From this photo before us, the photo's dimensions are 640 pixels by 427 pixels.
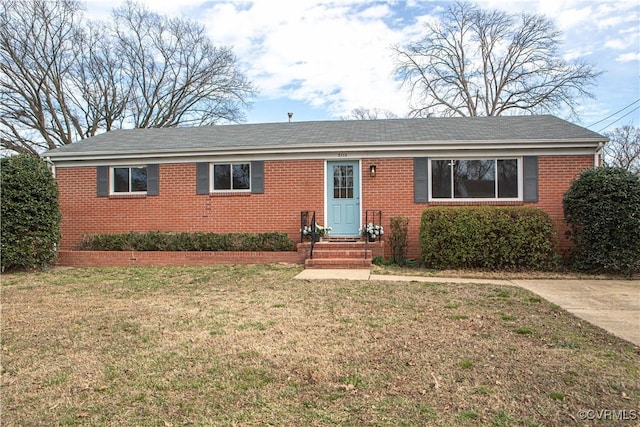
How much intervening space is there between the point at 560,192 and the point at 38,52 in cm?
2820

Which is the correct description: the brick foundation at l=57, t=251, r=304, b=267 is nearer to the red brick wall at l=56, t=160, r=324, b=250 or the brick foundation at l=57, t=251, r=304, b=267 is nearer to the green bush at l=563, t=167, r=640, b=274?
the red brick wall at l=56, t=160, r=324, b=250

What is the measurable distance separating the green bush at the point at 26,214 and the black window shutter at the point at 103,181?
1931 millimetres

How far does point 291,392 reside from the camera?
3070 mm

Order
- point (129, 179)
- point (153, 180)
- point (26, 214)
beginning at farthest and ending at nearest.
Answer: point (129, 179)
point (153, 180)
point (26, 214)

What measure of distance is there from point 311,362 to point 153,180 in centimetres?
943

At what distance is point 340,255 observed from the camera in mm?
9562

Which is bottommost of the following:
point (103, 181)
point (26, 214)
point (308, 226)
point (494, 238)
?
point (494, 238)

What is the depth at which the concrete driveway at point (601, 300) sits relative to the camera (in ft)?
15.5

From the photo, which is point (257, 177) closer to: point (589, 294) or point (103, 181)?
point (103, 181)

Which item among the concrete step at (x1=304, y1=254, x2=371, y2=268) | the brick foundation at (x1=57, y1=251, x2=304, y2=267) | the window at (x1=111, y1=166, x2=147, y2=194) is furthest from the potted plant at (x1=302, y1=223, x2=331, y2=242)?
the window at (x1=111, y1=166, x2=147, y2=194)

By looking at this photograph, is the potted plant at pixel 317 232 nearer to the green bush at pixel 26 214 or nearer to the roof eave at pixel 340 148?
the roof eave at pixel 340 148

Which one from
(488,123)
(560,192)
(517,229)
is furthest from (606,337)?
(488,123)

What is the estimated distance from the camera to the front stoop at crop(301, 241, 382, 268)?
30.1 ft

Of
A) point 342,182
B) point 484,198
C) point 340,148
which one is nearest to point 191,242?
point 342,182
